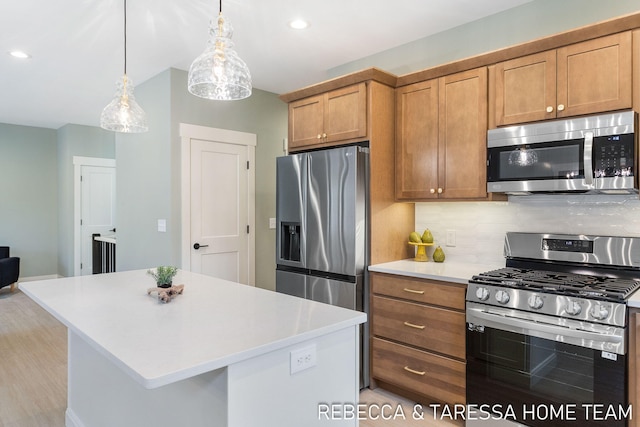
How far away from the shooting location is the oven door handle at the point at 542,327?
1854 mm

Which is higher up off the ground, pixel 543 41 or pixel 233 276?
pixel 543 41

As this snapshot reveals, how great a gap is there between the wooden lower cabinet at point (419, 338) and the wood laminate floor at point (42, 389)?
16cm

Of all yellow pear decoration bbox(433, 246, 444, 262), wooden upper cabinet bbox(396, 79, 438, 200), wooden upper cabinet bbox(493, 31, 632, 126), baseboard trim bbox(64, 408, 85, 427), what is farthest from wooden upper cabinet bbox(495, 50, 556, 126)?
baseboard trim bbox(64, 408, 85, 427)

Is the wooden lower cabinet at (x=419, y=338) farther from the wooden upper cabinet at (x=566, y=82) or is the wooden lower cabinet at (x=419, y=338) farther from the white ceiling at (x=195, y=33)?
the white ceiling at (x=195, y=33)

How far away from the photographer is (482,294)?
2244 millimetres

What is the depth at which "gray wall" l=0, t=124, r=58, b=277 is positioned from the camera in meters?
6.47

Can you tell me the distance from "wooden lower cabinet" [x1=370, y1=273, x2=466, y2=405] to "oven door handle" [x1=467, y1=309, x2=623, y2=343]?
0.18 metres

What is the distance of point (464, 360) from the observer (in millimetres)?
Result: 2387

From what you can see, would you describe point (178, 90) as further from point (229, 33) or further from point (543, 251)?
point (543, 251)

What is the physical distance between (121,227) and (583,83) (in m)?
4.59

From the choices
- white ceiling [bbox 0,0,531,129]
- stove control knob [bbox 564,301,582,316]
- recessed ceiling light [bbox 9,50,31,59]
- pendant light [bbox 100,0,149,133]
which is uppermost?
recessed ceiling light [bbox 9,50,31,59]

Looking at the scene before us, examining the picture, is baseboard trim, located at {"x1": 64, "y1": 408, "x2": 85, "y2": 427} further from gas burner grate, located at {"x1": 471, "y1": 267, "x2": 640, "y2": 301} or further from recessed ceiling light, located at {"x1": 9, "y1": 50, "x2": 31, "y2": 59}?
recessed ceiling light, located at {"x1": 9, "y1": 50, "x2": 31, "y2": 59}

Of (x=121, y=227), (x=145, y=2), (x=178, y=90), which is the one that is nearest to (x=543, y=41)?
(x=145, y=2)

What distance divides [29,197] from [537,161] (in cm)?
743
